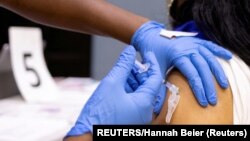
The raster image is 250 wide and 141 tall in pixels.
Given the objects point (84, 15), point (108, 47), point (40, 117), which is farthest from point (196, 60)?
point (108, 47)

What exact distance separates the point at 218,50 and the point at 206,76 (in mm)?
71

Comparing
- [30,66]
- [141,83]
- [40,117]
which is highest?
[141,83]

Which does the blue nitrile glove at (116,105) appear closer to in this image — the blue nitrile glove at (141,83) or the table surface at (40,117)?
the blue nitrile glove at (141,83)

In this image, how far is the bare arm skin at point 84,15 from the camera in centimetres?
123

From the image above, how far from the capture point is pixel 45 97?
6.00 ft

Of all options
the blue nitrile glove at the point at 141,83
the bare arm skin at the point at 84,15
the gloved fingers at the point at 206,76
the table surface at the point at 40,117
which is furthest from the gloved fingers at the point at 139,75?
the table surface at the point at 40,117

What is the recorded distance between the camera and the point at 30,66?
190 centimetres

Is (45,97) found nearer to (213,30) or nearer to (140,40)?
(140,40)

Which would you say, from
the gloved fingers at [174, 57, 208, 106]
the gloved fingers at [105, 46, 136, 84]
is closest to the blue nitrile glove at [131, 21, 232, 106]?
the gloved fingers at [174, 57, 208, 106]
